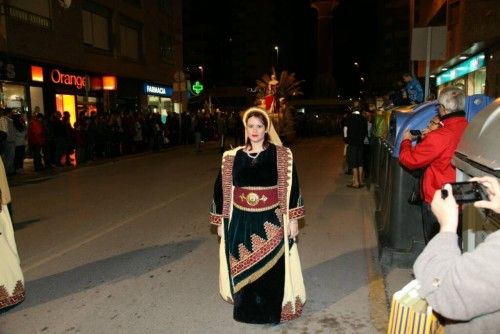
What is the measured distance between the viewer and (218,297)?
4852 millimetres

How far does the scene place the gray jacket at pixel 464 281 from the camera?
1.58 metres

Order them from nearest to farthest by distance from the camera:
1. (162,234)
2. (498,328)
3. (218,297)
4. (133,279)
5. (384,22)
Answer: (498,328) → (218,297) → (133,279) → (162,234) → (384,22)

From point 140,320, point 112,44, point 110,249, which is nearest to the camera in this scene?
point 140,320

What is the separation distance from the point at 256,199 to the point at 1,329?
99.5 inches

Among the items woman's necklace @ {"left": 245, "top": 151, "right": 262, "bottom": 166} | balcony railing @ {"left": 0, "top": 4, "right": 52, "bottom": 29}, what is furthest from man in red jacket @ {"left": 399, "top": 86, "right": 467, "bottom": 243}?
balcony railing @ {"left": 0, "top": 4, "right": 52, "bottom": 29}

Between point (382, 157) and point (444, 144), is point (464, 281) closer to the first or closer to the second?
point (444, 144)

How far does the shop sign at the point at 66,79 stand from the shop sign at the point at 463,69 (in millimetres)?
15133

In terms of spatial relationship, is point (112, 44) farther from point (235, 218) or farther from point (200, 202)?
point (235, 218)

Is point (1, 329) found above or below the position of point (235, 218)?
below

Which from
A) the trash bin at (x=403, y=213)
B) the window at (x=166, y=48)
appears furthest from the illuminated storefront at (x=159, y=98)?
the trash bin at (x=403, y=213)

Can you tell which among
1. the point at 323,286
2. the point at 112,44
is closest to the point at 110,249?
the point at 323,286

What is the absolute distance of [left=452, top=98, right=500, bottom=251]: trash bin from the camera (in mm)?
1966

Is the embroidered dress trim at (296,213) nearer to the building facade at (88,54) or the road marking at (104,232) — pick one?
the road marking at (104,232)

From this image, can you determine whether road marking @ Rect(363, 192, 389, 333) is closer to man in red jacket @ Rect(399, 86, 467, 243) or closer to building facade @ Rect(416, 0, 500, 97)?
man in red jacket @ Rect(399, 86, 467, 243)
